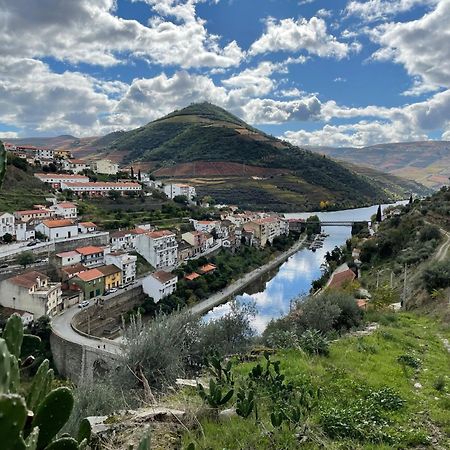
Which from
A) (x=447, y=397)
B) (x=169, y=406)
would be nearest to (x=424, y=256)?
(x=447, y=397)

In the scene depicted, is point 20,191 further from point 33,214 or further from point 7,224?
point 7,224

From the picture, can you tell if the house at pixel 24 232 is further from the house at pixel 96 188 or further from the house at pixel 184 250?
the house at pixel 184 250

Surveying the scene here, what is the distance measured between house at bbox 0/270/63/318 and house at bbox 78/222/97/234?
417 inches

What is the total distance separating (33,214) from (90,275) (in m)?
10.8

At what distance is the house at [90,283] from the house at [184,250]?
1137 centimetres

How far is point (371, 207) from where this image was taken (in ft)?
324

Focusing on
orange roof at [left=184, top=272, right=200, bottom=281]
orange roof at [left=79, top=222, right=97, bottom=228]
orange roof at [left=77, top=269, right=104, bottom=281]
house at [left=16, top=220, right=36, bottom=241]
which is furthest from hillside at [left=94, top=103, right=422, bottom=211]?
orange roof at [left=77, top=269, right=104, bottom=281]

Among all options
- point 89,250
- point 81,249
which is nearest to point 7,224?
point 81,249

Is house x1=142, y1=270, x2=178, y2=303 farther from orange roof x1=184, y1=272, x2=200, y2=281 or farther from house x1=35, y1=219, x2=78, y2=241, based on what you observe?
house x1=35, y1=219, x2=78, y2=241

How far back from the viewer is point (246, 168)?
4097 inches

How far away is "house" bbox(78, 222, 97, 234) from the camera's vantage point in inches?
1436

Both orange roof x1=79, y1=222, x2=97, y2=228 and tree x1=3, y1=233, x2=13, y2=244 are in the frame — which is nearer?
tree x1=3, y1=233, x2=13, y2=244

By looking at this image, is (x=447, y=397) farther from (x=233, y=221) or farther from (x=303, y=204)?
(x=303, y=204)

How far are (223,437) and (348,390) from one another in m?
2.11
